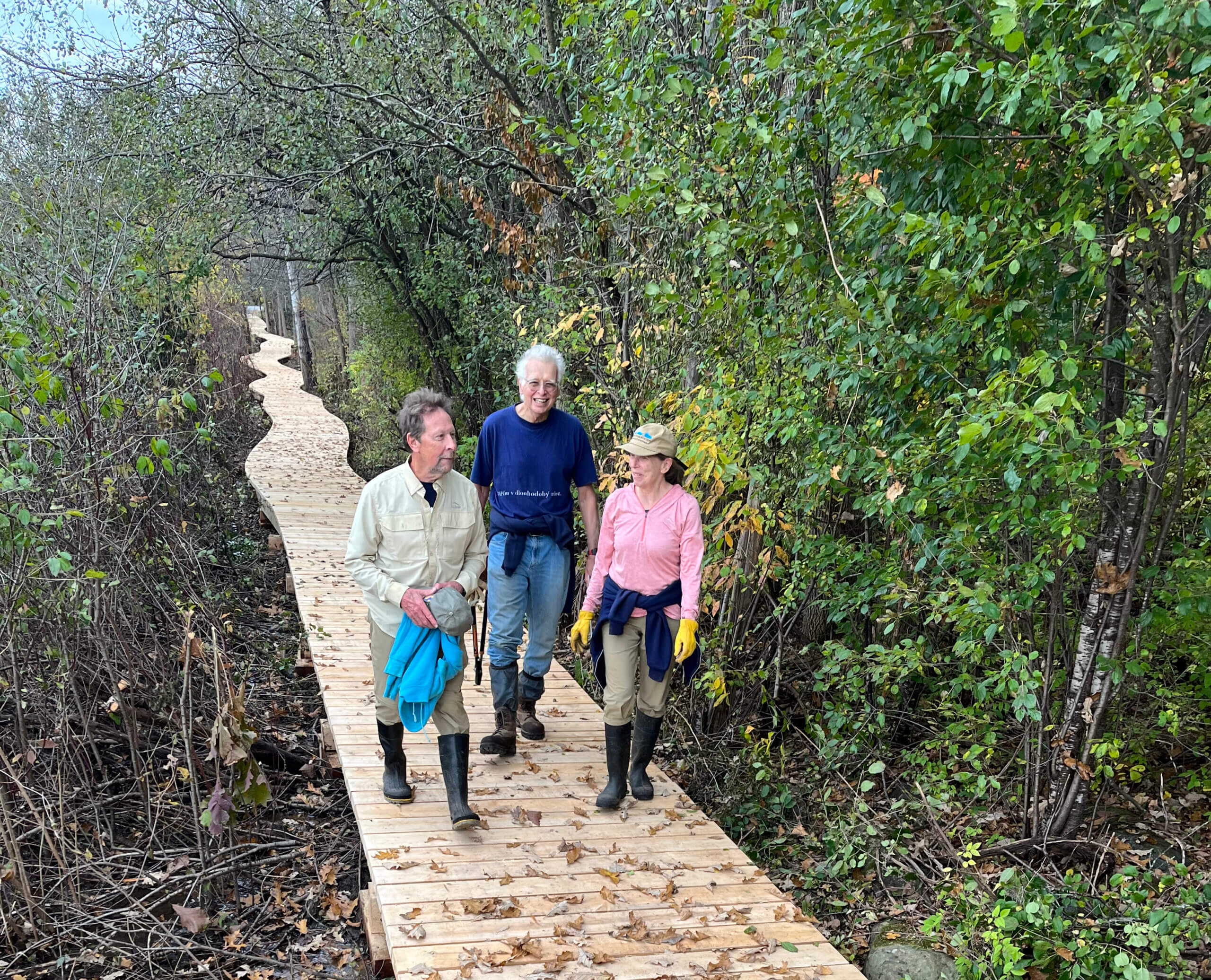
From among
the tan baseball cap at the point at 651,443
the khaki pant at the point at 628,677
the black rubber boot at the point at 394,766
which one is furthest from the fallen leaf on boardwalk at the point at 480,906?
the tan baseball cap at the point at 651,443

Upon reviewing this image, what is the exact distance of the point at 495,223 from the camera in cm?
834

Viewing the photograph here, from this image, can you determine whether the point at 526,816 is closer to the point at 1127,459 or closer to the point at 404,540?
the point at 404,540

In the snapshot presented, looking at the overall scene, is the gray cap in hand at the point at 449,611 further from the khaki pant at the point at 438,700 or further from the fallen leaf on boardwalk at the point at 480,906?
the fallen leaf on boardwalk at the point at 480,906

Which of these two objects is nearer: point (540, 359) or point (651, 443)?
point (651, 443)

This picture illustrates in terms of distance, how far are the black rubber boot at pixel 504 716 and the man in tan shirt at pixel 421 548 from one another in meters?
0.75

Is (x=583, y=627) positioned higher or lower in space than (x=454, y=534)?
lower

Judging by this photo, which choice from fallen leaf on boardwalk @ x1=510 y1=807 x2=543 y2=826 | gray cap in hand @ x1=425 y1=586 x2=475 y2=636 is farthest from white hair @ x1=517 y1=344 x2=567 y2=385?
fallen leaf on boardwalk @ x1=510 y1=807 x2=543 y2=826

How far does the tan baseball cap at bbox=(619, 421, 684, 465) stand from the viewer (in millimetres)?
4336

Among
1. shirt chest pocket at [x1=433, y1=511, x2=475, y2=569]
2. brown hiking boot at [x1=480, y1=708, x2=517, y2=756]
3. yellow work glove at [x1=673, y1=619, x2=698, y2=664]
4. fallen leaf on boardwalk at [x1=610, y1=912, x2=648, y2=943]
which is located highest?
shirt chest pocket at [x1=433, y1=511, x2=475, y2=569]

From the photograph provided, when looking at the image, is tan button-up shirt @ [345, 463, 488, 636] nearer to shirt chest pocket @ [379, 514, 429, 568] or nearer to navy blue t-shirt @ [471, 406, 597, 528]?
shirt chest pocket @ [379, 514, 429, 568]

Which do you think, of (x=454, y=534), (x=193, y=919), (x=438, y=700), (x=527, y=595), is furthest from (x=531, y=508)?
(x=193, y=919)

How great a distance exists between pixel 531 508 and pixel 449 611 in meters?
0.89

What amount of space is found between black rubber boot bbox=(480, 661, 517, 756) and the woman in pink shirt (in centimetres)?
59

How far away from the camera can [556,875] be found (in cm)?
402
